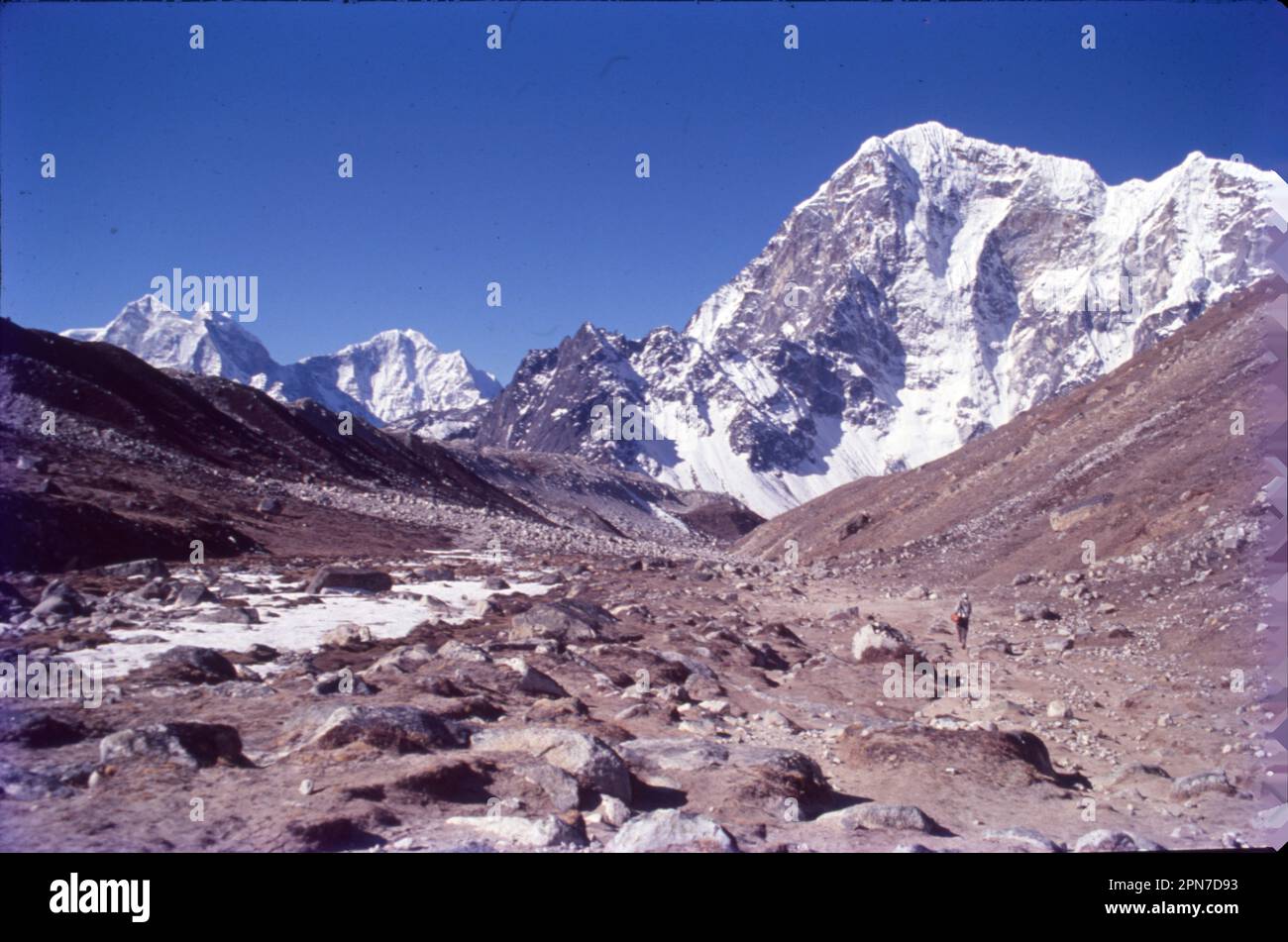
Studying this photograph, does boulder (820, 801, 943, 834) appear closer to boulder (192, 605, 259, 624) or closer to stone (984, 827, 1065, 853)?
stone (984, 827, 1065, 853)

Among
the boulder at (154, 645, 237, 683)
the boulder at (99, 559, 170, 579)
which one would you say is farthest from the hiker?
the boulder at (99, 559, 170, 579)

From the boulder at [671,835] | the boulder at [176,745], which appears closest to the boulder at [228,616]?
the boulder at [176,745]

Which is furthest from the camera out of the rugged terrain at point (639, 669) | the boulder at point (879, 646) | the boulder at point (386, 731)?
the boulder at point (879, 646)

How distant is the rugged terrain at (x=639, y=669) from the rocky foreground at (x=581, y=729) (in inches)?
1.7

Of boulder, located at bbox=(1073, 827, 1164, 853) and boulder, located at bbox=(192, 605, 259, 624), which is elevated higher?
boulder, located at bbox=(192, 605, 259, 624)

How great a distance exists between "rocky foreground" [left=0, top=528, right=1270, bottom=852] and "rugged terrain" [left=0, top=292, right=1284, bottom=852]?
0.04 meters

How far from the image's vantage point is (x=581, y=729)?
8.37m

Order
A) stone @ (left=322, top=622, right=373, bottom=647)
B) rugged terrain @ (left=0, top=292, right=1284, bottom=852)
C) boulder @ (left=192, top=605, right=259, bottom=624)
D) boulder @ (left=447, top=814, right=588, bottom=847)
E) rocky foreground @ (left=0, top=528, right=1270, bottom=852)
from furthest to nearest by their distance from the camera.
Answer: boulder @ (left=192, top=605, right=259, bottom=624) < stone @ (left=322, top=622, right=373, bottom=647) < rugged terrain @ (left=0, top=292, right=1284, bottom=852) < rocky foreground @ (left=0, top=528, right=1270, bottom=852) < boulder @ (left=447, top=814, right=588, bottom=847)

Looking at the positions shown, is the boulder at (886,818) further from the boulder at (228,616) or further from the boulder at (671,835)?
the boulder at (228,616)

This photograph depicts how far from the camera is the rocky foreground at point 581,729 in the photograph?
5820 millimetres

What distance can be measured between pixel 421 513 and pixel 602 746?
3481cm

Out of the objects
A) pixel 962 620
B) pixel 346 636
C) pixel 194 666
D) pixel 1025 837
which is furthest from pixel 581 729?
pixel 962 620

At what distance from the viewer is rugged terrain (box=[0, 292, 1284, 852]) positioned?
6133 mm

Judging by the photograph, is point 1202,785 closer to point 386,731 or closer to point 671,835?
point 671,835
